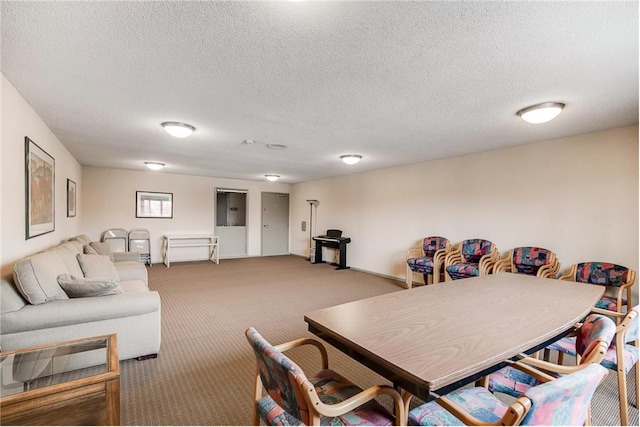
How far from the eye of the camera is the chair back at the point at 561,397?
0.91 meters

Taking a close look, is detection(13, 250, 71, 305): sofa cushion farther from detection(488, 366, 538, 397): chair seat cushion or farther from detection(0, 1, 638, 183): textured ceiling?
detection(488, 366, 538, 397): chair seat cushion

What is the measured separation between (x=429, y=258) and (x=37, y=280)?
4840mm

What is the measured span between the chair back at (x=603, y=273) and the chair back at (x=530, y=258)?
1.06 ft

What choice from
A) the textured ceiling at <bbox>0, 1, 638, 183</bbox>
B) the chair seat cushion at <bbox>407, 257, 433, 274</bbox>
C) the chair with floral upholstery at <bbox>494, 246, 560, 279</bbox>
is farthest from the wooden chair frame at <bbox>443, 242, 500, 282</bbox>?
the textured ceiling at <bbox>0, 1, 638, 183</bbox>

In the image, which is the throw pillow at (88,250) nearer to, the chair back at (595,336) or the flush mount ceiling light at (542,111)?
the chair back at (595,336)

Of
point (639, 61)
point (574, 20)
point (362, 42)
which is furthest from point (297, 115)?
point (639, 61)

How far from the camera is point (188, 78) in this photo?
2.12 m

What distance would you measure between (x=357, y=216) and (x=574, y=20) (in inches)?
219

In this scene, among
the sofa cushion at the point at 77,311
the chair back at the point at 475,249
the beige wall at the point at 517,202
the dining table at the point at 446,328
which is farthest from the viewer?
the chair back at the point at 475,249

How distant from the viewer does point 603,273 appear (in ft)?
10.6

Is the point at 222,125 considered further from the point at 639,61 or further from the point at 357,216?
the point at 357,216

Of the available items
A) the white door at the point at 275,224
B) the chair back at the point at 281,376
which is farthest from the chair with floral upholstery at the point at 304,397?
the white door at the point at 275,224

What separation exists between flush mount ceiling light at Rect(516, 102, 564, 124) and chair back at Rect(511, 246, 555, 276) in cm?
196

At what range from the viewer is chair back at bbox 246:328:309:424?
1.03m
